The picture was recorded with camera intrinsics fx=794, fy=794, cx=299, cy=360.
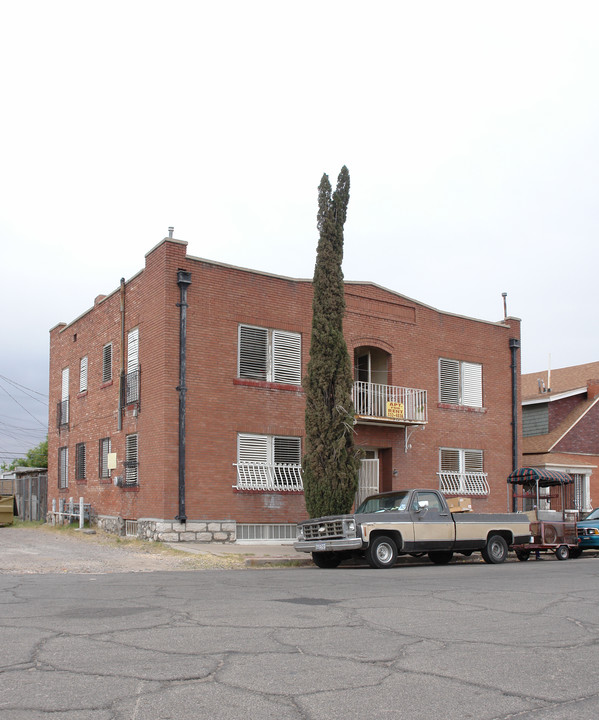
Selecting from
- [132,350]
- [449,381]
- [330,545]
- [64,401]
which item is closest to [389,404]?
[449,381]

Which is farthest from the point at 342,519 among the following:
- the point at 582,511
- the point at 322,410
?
the point at 582,511

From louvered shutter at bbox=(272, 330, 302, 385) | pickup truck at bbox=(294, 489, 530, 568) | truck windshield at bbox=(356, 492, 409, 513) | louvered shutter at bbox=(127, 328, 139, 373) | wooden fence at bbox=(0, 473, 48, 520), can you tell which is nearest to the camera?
pickup truck at bbox=(294, 489, 530, 568)

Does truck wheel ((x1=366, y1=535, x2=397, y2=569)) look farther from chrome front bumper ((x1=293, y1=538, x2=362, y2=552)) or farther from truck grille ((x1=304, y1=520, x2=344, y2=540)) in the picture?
truck grille ((x1=304, y1=520, x2=344, y2=540))

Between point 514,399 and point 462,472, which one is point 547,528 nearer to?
point 462,472

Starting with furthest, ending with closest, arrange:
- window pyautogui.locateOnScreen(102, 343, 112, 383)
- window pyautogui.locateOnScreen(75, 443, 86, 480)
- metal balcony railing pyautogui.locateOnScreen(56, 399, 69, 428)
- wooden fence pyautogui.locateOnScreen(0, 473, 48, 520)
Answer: wooden fence pyautogui.locateOnScreen(0, 473, 48, 520)
metal balcony railing pyautogui.locateOnScreen(56, 399, 69, 428)
window pyautogui.locateOnScreen(75, 443, 86, 480)
window pyautogui.locateOnScreen(102, 343, 112, 383)

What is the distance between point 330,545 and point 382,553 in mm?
1069

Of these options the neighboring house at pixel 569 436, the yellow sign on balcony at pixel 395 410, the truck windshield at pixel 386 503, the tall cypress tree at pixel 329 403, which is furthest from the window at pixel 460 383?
the truck windshield at pixel 386 503

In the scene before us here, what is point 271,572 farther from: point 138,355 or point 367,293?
point 367,293

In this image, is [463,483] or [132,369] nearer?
[132,369]

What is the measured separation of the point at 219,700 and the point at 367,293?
19.6m

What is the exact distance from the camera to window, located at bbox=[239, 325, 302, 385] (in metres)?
21.4

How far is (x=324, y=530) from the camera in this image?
15789mm

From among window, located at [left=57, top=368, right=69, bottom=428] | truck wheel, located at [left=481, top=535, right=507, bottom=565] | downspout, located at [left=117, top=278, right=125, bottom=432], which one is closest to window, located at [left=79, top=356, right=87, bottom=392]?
window, located at [left=57, top=368, right=69, bottom=428]

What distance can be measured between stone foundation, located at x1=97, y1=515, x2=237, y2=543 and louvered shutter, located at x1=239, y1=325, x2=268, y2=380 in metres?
3.97
